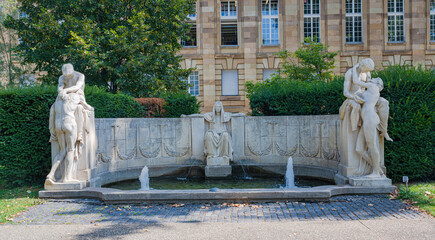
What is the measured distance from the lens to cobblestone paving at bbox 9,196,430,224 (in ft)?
19.2

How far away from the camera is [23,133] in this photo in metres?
8.84

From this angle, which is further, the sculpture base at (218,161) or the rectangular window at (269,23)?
the rectangular window at (269,23)

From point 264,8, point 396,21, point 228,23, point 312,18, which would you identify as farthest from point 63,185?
point 396,21

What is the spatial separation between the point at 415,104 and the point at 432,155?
1248 millimetres

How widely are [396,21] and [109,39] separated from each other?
22097 mm

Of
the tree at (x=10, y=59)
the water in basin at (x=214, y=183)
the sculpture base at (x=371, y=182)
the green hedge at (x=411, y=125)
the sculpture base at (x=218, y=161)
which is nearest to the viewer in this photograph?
the sculpture base at (x=371, y=182)

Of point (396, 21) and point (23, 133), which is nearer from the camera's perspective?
point (23, 133)

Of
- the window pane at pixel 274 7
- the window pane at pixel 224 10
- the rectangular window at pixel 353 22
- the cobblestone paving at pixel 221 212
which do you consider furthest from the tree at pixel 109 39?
the rectangular window at pixel 353 22

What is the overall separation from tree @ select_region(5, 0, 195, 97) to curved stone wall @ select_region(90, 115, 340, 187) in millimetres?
5927

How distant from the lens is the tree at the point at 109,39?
50.9 feet

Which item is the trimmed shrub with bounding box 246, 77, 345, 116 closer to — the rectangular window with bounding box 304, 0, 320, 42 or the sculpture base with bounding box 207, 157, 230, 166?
the sculpture base with bounding box 207, 157, 230, 166

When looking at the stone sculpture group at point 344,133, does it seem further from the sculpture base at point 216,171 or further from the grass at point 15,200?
the sculpture base at point 216,171

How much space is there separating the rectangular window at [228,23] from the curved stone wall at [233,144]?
18.1 metres

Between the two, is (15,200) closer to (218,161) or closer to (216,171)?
(216,171)
